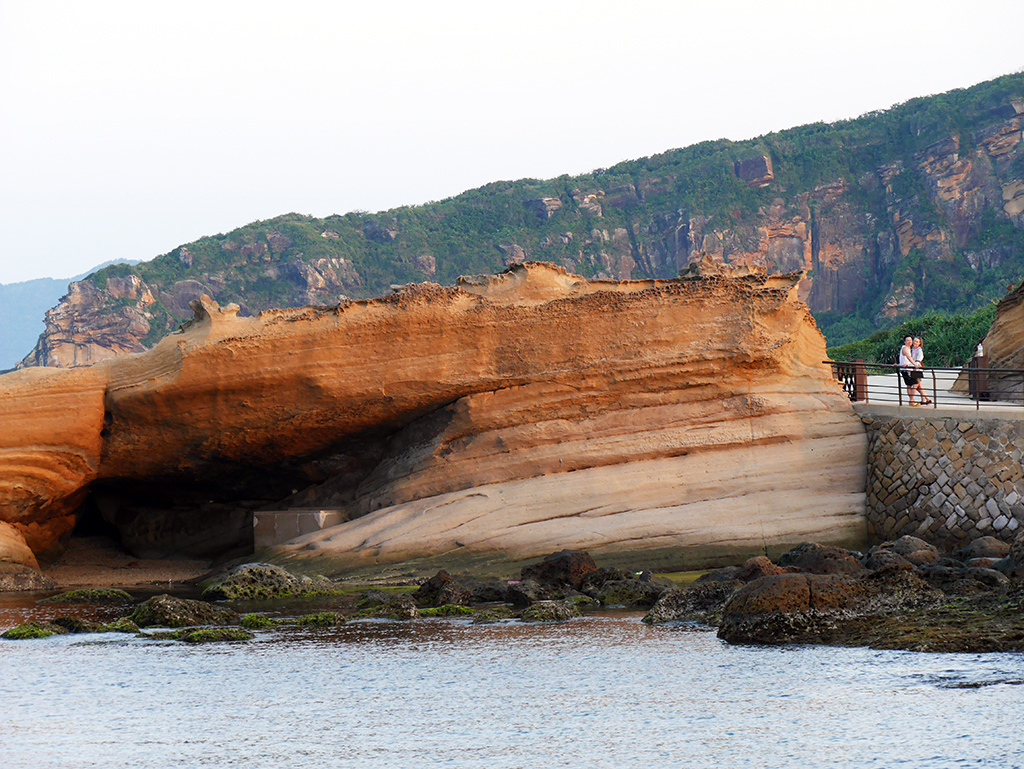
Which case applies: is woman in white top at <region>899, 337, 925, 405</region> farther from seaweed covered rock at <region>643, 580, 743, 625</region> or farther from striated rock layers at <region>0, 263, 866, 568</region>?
seaweed covered rock at <region>643, 580, 743, 625</region>

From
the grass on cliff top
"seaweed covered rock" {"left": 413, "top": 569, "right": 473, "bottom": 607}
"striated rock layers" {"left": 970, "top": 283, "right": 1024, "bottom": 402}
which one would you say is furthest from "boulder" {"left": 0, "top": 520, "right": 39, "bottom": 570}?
the grass on cliff top

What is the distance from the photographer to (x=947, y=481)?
55.5ft

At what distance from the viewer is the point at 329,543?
60.2 feet

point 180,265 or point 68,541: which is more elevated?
point 180,265

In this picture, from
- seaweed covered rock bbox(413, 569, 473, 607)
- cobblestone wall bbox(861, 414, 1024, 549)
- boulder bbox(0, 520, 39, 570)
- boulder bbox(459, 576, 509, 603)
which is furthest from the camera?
boulder bbox(0, 520, 39, 570)

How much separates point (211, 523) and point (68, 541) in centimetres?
296

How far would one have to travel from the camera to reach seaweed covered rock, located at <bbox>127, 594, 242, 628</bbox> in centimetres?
1414

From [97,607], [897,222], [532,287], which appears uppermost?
[897,222]

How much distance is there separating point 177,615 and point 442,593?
347cm

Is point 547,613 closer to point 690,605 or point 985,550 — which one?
point 690,605

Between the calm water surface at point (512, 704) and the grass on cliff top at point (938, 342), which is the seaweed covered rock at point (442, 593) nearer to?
the calm water surface at point (512, 704)

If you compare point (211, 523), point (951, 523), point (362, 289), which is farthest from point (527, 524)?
point (362, 289)

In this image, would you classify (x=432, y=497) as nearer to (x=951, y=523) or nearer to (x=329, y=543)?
(x=329, y=543)

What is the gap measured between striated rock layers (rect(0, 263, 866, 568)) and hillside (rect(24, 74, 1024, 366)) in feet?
166
